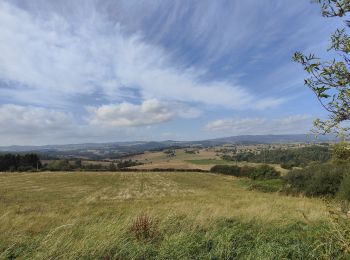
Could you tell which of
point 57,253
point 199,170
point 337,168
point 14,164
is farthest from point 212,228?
point 14,164

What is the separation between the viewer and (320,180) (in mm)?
40219

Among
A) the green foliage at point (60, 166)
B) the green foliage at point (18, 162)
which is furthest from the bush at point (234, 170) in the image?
the green foliage at point (18, 162)

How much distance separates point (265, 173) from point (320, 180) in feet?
132

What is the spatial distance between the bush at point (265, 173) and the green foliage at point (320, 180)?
26.8 metres

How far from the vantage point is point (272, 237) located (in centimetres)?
791

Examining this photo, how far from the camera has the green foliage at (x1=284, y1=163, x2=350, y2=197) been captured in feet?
124

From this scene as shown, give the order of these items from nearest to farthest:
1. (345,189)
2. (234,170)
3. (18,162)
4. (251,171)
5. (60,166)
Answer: (345,189)
(251,171)
(234,170)
(18,162)
(60,166)

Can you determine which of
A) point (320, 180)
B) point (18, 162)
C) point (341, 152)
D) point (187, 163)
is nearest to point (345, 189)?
point (320, 180)

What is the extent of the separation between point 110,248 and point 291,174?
1997 inches

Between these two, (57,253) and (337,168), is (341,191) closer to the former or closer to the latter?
(337,168)

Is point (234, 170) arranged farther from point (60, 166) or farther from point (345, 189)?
point (345, 189)

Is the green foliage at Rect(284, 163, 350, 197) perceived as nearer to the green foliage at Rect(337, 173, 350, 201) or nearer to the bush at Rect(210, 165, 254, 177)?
the green foliage at Rect(337, 173, 350, 201)

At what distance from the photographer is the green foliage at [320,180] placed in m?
37.7


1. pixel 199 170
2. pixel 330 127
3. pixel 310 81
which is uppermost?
pixel 310 81
